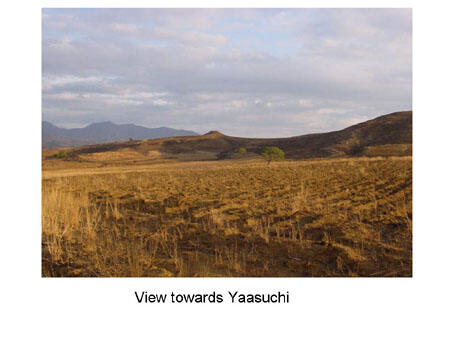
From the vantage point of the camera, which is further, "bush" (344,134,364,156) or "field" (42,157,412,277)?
"bush" (344,134,364,156)

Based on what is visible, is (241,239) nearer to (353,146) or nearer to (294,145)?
(353,146)

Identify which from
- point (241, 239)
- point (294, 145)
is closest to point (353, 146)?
point (294, 145)

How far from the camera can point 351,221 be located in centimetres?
795

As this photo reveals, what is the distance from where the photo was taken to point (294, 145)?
3337 inches

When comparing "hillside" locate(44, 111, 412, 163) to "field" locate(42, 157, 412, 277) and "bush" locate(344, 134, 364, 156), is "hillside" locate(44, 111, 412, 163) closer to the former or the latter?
"bush" locate(344, 134, 364, 156)

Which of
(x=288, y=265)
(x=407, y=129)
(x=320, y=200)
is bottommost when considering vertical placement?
(x=288, y=265)

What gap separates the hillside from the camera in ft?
221

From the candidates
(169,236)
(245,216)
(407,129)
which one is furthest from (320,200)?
(407,129)

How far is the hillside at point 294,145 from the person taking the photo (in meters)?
67.2

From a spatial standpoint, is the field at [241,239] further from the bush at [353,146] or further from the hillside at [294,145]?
the bush at [353,146]

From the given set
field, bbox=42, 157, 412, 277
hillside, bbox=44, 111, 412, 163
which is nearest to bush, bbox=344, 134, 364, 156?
hillside, bbox=44, 111, 412, 163

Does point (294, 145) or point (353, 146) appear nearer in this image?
point (353, 146)

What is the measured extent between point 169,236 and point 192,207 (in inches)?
138

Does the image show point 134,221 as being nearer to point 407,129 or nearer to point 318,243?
point 318,243
